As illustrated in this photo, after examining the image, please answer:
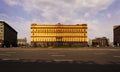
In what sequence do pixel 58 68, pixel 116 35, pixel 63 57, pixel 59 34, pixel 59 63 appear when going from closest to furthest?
pixel 58 68 < pixel 59 63 < pixel 63 57 < pixel 59 34 < pixel 116 35

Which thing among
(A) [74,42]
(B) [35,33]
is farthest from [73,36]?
(B) [35,33]

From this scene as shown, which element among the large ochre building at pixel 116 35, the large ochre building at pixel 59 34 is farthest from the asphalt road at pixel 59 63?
the large ochre building at pixel 116 35

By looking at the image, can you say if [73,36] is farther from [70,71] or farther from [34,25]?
[70,71]

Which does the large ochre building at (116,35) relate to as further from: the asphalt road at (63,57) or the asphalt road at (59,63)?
the asphalt road at (59,63)

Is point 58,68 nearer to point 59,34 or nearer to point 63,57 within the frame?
point 63,57

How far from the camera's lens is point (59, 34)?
137125mm

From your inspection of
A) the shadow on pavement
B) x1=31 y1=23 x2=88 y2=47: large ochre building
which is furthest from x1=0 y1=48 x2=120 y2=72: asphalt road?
x1=31 y1=23 x2=88 y2=47: large ochre building

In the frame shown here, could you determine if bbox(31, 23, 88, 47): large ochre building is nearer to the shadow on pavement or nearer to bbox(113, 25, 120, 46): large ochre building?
bbox(113, 25, 120, 46): large ochre building

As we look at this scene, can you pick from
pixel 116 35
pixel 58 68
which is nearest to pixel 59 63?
pixel 58 68

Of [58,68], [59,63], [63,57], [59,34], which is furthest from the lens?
[59,34]

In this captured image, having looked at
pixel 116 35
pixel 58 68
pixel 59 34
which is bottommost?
pixel 58 68

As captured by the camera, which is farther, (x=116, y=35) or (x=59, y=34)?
(x=116, y=35)

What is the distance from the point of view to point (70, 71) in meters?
10.8

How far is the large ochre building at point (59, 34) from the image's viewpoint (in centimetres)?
13062
